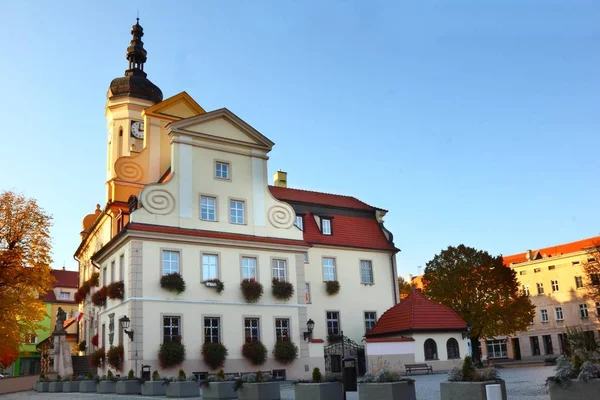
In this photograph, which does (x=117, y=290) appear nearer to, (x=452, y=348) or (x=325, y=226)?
(x=325, y=226)

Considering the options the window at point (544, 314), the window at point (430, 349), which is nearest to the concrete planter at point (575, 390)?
the window at point (430, 349)

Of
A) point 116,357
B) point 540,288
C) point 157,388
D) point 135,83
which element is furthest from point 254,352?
point 540,288

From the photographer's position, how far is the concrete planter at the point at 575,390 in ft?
31.6

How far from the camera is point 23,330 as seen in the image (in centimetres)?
3412

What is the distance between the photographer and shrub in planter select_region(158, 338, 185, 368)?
26.4 metres

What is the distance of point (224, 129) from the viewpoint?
31875 millimetres

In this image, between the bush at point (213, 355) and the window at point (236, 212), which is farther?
the window at point (236, 212)

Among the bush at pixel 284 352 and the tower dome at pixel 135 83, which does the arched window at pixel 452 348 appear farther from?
the tower dome at pixel 135 83

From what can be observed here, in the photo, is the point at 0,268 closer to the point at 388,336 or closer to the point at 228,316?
the point at 228,316

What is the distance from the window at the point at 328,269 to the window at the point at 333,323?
204cm

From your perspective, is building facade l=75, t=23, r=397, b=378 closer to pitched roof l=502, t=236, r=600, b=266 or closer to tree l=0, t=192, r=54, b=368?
tree l=0, t=192, r=54, b=368

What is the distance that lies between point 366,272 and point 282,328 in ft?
29.8

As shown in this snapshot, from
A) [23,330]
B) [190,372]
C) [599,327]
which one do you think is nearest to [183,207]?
[190,372]

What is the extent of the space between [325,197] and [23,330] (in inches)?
762
